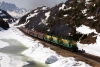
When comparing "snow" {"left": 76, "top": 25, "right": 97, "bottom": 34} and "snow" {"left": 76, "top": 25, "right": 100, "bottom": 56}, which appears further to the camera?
"snow" {"left": 76, "top": 25, "right": 97, "bottom": 34}

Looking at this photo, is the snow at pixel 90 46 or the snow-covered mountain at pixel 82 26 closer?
the snow at pixel 90 46

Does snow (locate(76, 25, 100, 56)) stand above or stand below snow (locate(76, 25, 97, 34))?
below

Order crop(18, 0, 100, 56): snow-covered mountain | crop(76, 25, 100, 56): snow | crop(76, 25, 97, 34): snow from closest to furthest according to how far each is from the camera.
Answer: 1. crop(76, 25, 100, 56): snow
2. crop(18, 0, 100, 56): snow-covered mountain
3. crop(76, 25, 97, 34): snow

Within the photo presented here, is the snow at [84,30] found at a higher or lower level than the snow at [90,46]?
higher

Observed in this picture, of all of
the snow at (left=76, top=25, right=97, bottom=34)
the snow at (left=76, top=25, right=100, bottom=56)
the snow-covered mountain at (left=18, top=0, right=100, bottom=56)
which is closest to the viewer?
the snow at (left=76, top=25, right=100, bottom=56)

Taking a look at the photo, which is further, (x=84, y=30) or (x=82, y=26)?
(x=82, y=26)

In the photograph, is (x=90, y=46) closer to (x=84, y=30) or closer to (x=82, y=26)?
(x=84, y=30)

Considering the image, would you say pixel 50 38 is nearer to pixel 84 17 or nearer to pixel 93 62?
pixel 84 17

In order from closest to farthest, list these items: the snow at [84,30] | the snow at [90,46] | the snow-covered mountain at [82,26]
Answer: the snow at [90,46] → the snow-covered mountain at [82,26] → the snow at [84,30]

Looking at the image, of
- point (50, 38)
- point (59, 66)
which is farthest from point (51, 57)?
point (50, 38)

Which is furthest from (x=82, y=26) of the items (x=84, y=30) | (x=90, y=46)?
(x=90, y=46)

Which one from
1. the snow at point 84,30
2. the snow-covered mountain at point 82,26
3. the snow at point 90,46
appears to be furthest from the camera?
the snow at point 84,30
